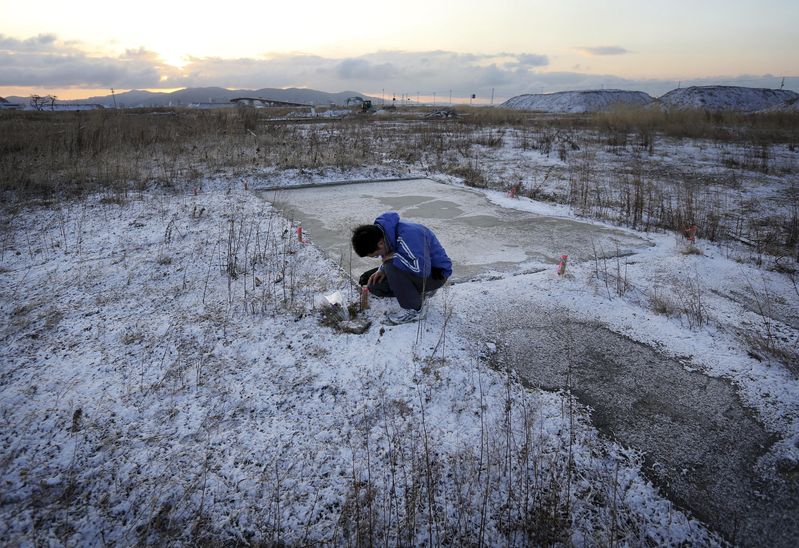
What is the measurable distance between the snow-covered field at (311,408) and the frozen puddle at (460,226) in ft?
1.44

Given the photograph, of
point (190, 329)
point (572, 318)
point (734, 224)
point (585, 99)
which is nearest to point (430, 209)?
point (572, 318)

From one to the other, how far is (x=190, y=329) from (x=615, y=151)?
13535 mm

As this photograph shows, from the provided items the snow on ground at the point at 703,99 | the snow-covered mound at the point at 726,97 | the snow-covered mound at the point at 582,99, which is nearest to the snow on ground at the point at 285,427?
the snow on ground at the point at 703,99

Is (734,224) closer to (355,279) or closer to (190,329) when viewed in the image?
(355,279)

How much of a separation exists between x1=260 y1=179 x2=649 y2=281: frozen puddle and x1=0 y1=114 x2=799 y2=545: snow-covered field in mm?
439

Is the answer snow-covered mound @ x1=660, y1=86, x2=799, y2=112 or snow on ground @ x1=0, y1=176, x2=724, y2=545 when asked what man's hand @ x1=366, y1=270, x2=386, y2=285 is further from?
snow-covered mound @ x1=660, y1=86, x2=799, y2=112

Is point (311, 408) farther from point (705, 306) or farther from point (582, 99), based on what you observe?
point (582, 99)

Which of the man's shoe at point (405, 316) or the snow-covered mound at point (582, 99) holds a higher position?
the snow-covered mound at point (582, 99)

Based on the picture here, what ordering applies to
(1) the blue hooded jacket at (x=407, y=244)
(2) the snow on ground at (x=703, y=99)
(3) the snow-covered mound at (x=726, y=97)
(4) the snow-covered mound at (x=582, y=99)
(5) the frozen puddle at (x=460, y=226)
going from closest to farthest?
1. (1) the blue hooded jacket at (x=407, y=244)
2. (5) the frozen puddle at (x=460, y=226)
3. (2) the snow on ground at (x=703, y=99)
4. (3) the snow-covered mound at (x=726, y=97)
5. (4) the snow-covered mound at (x=582, y=99)

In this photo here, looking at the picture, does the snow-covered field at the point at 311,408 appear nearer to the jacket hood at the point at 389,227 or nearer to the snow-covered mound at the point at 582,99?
the jacket hood at the point at 389,227

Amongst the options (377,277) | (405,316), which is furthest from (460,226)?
(405,316)

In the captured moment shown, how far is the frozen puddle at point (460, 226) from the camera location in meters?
4.64

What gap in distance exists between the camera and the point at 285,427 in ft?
7.80

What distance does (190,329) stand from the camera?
10.8 ft
